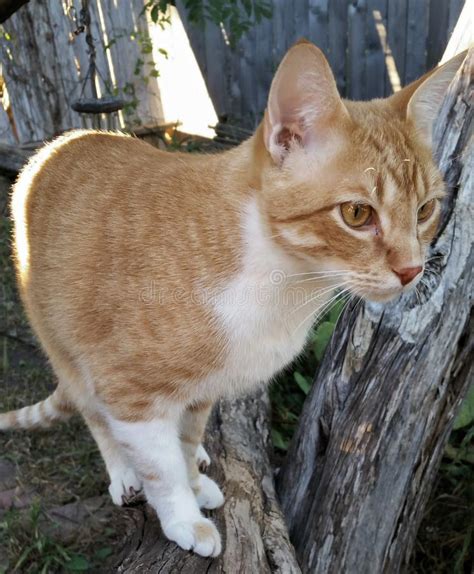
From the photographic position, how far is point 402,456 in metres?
2.18

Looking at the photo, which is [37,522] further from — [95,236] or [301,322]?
[301,322]

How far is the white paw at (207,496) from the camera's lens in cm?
224

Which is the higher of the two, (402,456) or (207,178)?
(207,178)

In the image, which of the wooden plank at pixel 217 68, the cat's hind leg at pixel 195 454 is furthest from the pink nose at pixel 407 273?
the wooden plank at pixel 217 68

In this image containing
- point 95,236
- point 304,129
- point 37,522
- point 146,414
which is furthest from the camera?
point 37,522

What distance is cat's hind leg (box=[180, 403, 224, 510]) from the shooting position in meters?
2.24

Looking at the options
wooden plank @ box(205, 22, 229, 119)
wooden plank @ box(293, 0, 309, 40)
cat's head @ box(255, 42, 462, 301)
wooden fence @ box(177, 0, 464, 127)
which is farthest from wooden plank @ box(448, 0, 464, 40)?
cat's head @ box(255, 42, 462, 301)

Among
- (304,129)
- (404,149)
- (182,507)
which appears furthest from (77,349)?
(404,149)

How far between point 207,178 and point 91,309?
0.53 m

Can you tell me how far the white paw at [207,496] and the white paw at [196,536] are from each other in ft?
0.59

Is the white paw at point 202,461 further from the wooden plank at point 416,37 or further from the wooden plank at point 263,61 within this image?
the wooden plank at point 263,61

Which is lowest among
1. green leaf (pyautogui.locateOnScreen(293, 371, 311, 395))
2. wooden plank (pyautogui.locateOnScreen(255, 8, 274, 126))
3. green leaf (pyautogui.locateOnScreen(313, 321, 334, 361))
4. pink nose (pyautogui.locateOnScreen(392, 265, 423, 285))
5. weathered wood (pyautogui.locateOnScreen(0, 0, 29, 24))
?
green leaf (pyautogui.locateOnScreen(293, 371, 311, 395))

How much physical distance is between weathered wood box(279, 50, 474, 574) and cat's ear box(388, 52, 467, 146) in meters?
0.19

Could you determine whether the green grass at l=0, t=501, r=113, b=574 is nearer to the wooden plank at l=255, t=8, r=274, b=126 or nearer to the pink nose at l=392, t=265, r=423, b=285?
the pink nose at l=392, t=265, r=423, b=285
